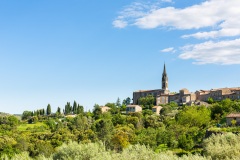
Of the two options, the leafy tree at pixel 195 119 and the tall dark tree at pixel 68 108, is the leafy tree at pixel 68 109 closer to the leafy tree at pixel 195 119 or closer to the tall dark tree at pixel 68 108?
the tall dark tree at pixel 68 108

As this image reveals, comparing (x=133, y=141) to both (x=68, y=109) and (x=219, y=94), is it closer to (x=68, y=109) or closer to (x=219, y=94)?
(x=219, y=94)

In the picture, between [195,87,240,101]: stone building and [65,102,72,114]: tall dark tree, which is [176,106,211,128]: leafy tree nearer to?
[195,87,240,101]: stone building

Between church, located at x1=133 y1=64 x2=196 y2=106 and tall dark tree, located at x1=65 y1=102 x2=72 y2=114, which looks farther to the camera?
tall dark tree, located at x1=65 y1=102 x2=72 y2=114

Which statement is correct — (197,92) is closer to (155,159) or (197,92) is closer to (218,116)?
(218,116)

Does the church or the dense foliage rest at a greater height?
the church

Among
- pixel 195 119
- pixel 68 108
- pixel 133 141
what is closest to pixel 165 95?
pixel 68 108

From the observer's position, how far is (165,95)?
489 ft

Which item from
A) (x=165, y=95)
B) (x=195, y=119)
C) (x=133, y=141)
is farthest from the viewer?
(x=165, y=95)

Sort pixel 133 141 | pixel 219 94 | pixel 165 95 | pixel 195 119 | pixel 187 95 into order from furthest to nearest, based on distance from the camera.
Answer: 1. pixel 165 95
2. pixel 187 95
3. pixel 219 94
4. pixel 195 119
5. pixel 133 141

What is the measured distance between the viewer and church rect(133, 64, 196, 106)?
5522 inches

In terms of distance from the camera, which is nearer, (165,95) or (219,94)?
(219,94)

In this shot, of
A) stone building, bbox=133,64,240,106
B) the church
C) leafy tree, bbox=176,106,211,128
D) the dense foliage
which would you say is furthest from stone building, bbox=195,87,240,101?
leafy tree, bbox=176,106,211,128

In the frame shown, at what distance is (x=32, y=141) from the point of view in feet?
226

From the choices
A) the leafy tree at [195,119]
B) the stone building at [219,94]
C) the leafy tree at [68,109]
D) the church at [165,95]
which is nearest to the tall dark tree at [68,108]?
the leafy tree at [68,109]
